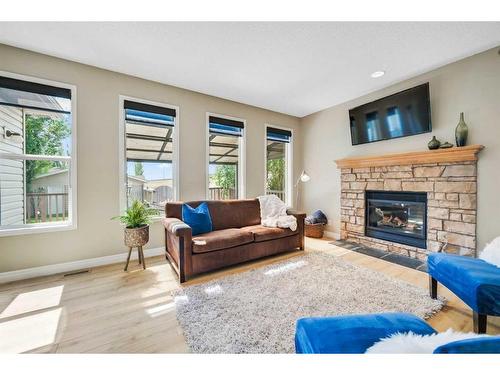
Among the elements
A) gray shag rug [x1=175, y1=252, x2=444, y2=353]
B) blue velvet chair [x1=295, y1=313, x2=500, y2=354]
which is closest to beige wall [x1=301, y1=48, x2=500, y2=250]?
gray shag rug [x1=175, y1=252, x2=444, y2=353]

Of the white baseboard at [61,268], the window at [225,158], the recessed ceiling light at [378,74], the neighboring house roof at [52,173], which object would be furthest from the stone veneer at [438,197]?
the neighboring house roof at [52,173]

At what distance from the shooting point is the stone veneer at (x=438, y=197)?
2.44 meters

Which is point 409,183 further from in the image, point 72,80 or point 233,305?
point 72,80

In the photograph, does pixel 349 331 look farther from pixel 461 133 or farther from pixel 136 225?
pixel 461 133

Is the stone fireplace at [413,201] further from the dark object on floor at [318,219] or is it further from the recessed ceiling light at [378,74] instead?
the recessed ceiling light at [378,74]

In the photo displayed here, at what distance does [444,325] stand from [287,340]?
1233 millimetres

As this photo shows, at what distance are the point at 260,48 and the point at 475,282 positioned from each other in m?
2.69

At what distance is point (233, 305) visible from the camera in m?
1.76

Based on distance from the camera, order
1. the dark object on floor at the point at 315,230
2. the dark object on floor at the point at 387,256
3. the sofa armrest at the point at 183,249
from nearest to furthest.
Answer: the sofa armrest at the point at 183,249
the dark object on floor at the point at 387,256
the dark object on floor at the point at 315,230

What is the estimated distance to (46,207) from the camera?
2484 millimetres

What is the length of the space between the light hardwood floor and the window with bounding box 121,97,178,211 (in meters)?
1.08

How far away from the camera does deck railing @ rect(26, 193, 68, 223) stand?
94.8 inches

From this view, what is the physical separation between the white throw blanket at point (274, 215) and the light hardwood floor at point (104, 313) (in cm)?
84
